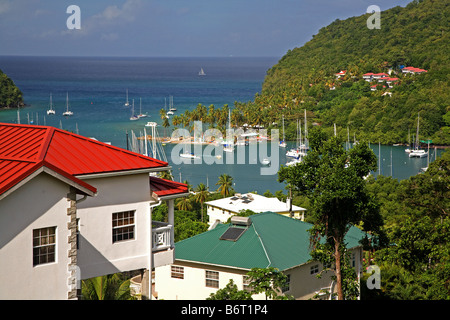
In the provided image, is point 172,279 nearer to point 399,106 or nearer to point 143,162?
point 143,162

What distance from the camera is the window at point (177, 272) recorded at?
24.0 metres

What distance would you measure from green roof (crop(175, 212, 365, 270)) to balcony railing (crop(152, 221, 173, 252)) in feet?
25.6

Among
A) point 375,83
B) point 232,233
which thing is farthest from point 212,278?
point 375,83

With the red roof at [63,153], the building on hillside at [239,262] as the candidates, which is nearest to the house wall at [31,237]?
the red roof at [63,153]

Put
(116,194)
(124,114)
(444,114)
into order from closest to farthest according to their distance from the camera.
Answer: (116,194) → (444,114) → (124,114)

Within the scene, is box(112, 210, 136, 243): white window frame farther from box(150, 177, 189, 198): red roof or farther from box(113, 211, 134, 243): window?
box(150, 177, 189, 198): red roof

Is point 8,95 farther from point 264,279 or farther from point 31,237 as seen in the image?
point 31,237

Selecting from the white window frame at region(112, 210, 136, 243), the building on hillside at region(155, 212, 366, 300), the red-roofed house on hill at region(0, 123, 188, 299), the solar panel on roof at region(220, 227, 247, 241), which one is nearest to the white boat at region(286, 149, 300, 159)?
the building on hillside at region(155, 212, 366, 300)

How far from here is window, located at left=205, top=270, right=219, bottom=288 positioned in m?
23.4

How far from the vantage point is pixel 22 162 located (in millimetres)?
10953

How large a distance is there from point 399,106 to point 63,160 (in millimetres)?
109750

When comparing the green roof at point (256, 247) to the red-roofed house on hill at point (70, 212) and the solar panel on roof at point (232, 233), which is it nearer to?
the solar panel on roof at point (232, 233)

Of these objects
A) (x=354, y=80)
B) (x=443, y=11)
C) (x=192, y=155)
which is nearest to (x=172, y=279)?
(x=192, y=155)

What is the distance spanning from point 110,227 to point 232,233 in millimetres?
11644
